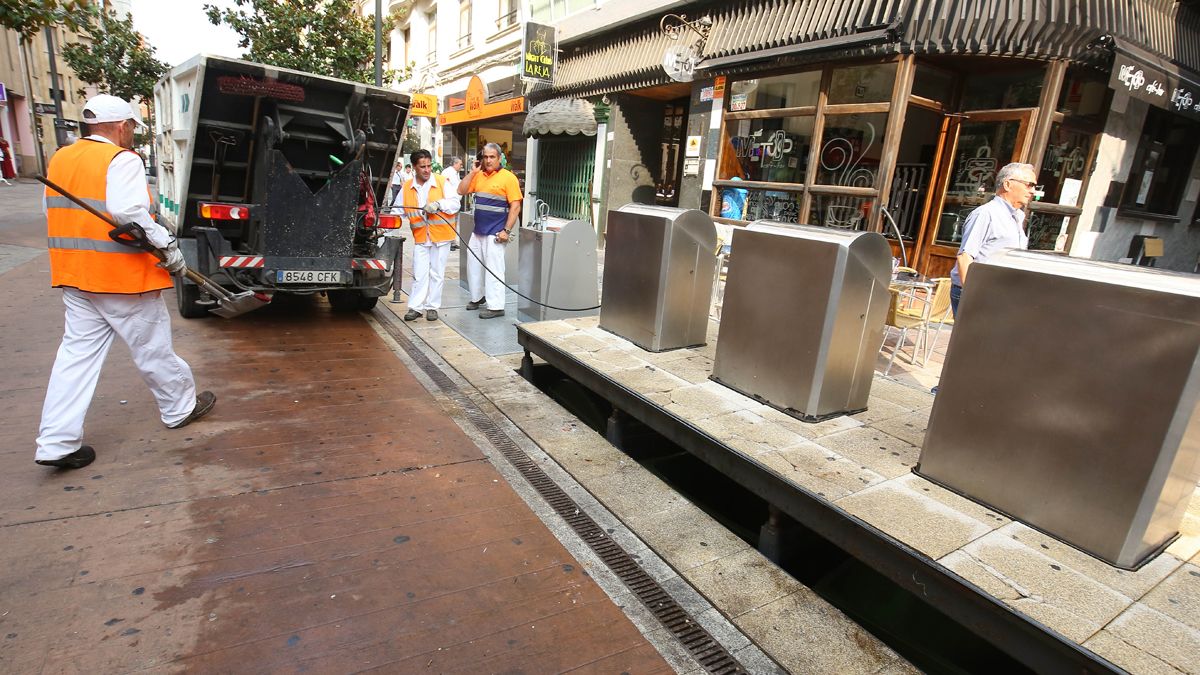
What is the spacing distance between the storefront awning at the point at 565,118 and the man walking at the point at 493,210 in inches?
209

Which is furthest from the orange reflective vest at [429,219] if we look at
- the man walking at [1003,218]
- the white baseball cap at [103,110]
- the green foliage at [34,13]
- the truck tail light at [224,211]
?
the green foliage at [34,13]

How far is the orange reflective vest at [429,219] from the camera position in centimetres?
677

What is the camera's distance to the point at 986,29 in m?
6.48

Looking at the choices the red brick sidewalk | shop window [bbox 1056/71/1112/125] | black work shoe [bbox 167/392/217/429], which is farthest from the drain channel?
shop window [bbox 1056/71/1112/125]

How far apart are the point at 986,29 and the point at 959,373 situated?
561 centimetres

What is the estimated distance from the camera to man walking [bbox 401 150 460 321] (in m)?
6.80

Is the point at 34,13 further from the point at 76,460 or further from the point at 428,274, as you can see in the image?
Result: the point at 76,460

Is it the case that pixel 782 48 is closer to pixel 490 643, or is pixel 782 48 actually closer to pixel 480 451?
pixel 480 451

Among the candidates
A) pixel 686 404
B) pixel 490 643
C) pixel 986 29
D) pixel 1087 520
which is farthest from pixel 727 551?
pixel 986 29

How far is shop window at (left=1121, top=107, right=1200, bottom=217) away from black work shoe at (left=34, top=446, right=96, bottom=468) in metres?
11.6

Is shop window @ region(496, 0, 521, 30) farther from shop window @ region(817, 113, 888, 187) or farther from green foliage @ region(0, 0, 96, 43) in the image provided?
shop window @ region(817, 113, 888, 187)

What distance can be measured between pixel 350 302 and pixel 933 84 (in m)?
7.56

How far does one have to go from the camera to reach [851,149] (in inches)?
310

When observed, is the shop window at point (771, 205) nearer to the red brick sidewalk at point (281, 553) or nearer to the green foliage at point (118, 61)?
the red brick sidewalk at point (281, 553)
